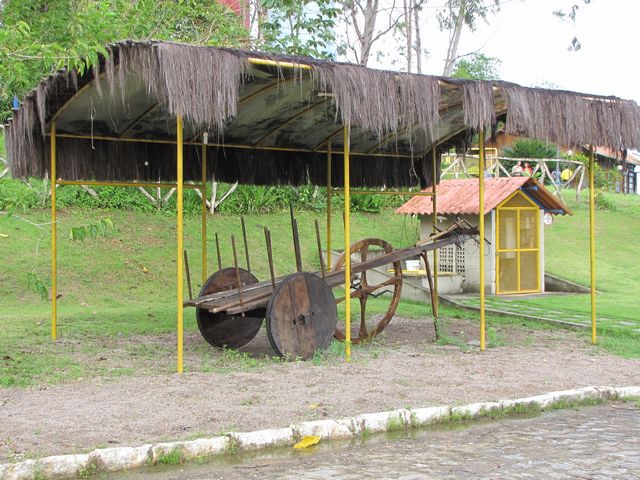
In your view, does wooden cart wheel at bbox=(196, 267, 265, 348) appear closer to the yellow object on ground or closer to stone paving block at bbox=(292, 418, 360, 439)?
stone paving block at bbox=(292, 418, 360, 439)

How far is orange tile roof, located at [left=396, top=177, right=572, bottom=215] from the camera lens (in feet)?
60.5

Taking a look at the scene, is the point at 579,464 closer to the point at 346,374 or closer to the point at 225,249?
the point at 346,374

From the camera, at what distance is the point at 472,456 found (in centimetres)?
622

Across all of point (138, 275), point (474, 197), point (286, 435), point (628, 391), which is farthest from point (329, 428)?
point (474, 197)

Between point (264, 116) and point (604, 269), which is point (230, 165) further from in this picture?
point (604, 269)

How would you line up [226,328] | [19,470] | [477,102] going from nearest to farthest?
[19,470] → [477,102] → [226,328]

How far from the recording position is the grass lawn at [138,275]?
1028 centimetres

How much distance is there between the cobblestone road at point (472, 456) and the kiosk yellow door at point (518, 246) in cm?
1164

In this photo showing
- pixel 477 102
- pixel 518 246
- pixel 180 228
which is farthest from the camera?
pixel 518 246

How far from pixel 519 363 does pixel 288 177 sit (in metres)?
5.57

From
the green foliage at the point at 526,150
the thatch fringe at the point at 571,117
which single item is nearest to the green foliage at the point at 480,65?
the green foliage at the point at 526,150

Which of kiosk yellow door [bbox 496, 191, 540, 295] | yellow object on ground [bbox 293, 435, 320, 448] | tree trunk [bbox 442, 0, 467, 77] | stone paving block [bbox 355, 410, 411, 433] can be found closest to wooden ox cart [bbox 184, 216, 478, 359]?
stone paving block [bbox 355, 410, 411, 433]

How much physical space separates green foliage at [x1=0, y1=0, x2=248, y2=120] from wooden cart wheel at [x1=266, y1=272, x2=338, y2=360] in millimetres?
3319

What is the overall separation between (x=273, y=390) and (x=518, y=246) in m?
12.4
